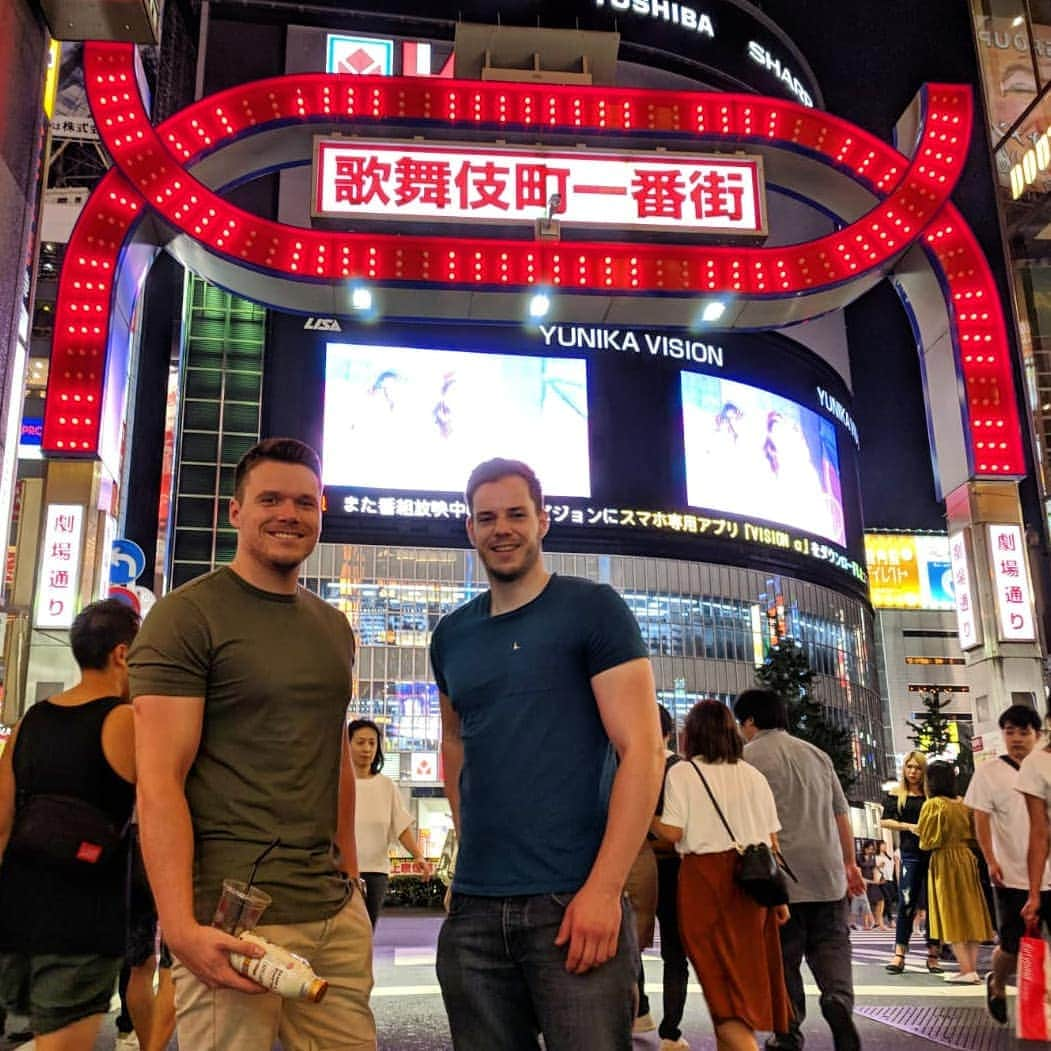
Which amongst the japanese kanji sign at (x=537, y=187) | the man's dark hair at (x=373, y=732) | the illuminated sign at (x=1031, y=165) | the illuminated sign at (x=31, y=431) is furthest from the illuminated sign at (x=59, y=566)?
the illuminated sign at (x=31, y=431)

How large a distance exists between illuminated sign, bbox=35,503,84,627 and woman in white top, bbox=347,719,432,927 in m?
2.27

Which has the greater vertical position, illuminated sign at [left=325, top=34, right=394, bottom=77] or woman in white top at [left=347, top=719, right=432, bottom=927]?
illuminated sign at [left=325, top=34, right=394, bottom=77]

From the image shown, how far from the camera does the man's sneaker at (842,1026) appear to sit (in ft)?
16.3

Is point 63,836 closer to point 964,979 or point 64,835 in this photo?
point 64,835

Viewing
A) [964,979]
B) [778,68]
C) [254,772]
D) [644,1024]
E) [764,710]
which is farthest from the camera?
[778,68]

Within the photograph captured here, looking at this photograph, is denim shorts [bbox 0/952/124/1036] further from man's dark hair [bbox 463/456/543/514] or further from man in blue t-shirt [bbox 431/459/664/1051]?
man's dark hair [bbox 463/456/543/514]

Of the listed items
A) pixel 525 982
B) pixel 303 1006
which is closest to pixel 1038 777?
pixel 525 982

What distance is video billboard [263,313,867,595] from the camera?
4303 centimetres

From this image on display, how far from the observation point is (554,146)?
9.71m

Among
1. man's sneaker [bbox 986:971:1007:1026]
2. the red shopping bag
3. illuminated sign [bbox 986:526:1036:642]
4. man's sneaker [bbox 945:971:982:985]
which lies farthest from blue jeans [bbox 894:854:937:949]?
the red shopping bag

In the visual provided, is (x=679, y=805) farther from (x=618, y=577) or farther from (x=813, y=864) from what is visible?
(x=618, y=577)

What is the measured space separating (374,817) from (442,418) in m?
37.5

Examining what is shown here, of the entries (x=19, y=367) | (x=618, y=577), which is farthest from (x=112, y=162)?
(x=618, y=577)

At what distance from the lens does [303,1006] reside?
2592 mm
